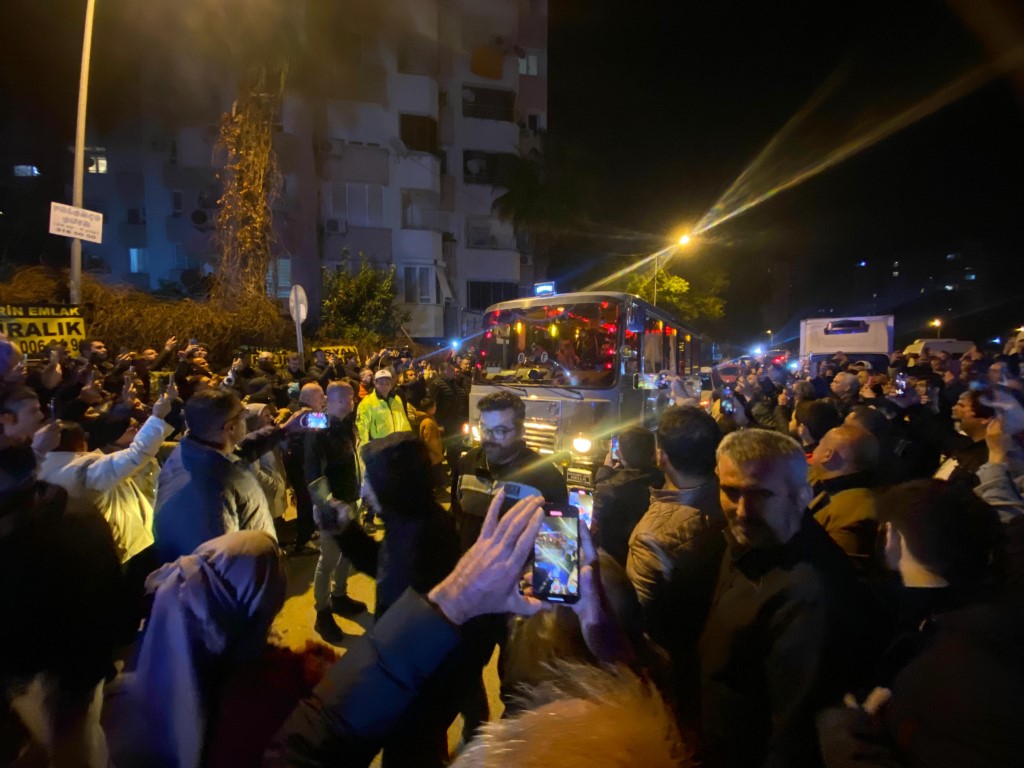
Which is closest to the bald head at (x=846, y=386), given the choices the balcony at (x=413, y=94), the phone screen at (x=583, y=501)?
the phone screen at (x=583, y=501)

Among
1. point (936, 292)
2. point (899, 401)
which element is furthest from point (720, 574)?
point (936, 292)

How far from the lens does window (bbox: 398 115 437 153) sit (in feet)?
102

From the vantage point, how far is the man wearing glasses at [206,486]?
2.94 m

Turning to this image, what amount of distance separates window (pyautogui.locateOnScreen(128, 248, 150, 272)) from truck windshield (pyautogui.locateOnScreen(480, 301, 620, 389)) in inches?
1028

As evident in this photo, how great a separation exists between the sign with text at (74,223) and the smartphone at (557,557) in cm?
1129

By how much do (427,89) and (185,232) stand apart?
1411 centimetres

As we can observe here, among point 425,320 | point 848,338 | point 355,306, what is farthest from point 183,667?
point 425,320

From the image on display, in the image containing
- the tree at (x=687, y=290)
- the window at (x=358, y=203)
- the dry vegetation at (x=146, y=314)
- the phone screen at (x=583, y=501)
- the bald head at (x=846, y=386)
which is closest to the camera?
the phone screen at (x=583, y=501)

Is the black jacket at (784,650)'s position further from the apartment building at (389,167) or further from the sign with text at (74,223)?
the apartment building at (389,167)

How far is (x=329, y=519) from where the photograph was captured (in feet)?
8.97

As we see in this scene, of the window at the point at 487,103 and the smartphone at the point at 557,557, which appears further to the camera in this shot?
the window at the point at 487,103

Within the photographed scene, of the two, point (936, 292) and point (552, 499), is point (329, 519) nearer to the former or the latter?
point (552, 499)

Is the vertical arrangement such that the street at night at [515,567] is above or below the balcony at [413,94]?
below

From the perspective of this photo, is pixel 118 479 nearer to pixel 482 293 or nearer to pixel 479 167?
pixel 482 293
